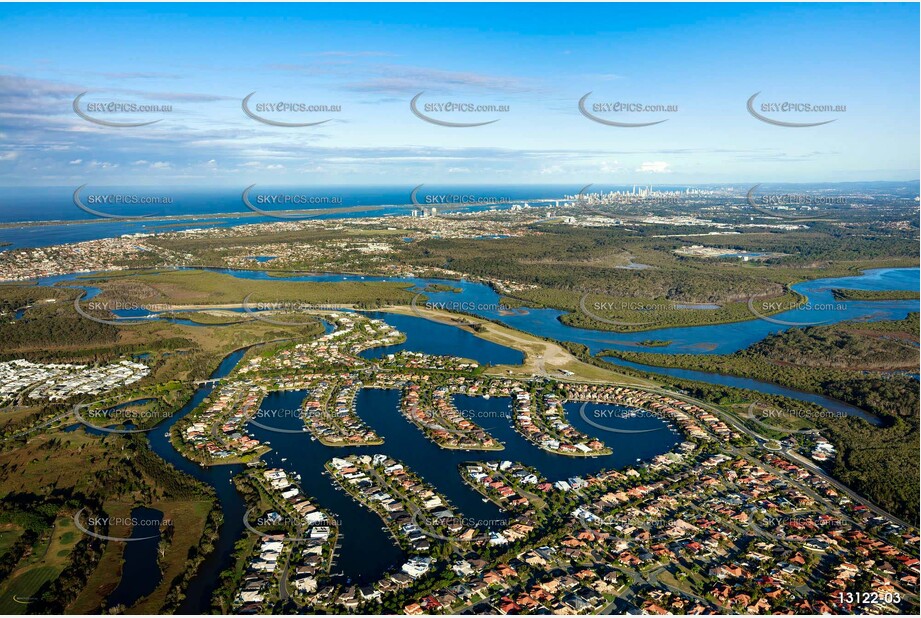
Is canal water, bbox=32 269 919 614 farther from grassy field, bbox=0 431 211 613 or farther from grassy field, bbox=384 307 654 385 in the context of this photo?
grassy field, bbox=384 307 654 385

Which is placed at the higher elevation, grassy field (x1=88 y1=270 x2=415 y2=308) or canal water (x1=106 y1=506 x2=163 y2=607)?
grassy field (x1=88 y1=270 x2=415 y2=308)

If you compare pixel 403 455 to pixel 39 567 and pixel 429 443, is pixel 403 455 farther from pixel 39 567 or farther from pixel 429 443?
pixel 39 567

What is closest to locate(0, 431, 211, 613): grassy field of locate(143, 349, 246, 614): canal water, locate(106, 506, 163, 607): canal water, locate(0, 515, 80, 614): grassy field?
locate(0, 515, 80, 614): grassy field

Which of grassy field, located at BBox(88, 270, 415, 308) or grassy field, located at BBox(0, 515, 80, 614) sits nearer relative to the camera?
grassy field, located at BBox(0, 515, 80, 614)

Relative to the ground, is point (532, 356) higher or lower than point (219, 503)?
higher

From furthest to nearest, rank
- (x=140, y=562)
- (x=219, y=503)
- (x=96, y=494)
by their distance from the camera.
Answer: (x=96, y=494)
(x=219, y=503)
(x=140, y=562)

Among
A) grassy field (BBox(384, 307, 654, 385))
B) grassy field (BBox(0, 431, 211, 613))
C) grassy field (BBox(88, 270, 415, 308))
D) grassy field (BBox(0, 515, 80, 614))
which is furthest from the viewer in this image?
grassy field (BBox(88, 270, 415, 308))

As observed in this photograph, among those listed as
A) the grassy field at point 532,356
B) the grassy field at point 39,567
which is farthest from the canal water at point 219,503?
the grassy field at point 532,356

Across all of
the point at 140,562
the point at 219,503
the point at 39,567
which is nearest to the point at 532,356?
the point at 219,503

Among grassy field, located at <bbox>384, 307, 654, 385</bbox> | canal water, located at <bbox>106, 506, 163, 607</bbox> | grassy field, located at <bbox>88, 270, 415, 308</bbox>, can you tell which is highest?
grassy field, located at <bbox>88, 270, 415, 308</bbox>

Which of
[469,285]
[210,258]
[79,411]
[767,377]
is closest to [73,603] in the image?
[79,411]

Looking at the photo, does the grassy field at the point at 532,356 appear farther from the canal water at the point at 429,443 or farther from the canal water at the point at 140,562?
the canal water at the point at 140,562

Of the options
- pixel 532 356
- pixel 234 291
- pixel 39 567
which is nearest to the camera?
pixel 39 567
